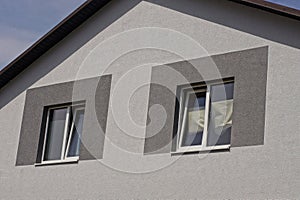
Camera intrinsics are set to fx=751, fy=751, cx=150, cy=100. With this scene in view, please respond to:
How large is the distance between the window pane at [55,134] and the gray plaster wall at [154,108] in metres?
0.41

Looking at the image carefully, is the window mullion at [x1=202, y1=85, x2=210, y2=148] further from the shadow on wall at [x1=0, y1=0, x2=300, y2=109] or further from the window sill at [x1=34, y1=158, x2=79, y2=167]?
the window sill at [x1=34, y1=158, x2=79, y2=167]

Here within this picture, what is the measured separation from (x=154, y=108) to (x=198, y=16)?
173 cm

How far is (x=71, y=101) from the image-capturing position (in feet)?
46.3

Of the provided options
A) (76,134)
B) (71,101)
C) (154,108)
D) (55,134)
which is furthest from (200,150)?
(55,134)

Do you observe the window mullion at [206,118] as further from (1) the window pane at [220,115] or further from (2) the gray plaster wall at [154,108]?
(2) the gray plaster wall at [154,108]

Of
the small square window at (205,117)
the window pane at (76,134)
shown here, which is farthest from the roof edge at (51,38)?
the small square window at (205,117)

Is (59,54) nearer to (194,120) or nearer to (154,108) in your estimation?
(154,108)

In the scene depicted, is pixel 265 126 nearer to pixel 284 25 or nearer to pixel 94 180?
pixel 284 25

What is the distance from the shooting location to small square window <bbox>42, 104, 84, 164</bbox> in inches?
547

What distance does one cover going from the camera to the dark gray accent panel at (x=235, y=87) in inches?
444

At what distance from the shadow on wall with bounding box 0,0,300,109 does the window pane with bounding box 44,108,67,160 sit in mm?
964

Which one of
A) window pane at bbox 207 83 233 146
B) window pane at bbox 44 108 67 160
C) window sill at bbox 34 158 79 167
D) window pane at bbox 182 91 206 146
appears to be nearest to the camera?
window pane at bbox 207 83 233 146

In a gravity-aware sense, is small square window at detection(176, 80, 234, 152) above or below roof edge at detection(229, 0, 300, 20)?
below

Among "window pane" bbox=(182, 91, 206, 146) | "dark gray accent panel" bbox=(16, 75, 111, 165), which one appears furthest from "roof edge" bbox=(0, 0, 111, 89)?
"window pane" bbox=(182, 91, 206, 146)
